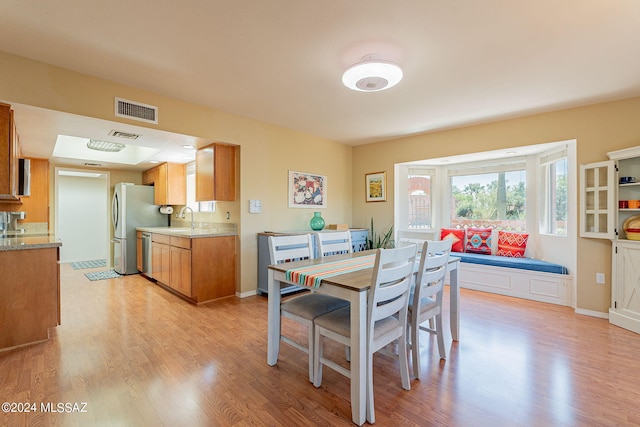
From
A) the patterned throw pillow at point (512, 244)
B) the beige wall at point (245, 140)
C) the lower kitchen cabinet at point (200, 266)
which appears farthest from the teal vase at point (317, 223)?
the patterned throw pillow at point (512, 244)

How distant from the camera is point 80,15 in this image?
1.82 meters

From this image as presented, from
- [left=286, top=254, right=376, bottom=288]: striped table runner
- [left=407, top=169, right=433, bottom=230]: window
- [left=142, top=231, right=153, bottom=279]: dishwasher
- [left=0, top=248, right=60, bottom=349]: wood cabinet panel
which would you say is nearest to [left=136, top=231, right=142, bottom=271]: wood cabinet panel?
[left=142, top=231, right=153, bottom=279]: dishwasher

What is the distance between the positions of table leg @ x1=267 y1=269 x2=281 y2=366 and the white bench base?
2.90 m

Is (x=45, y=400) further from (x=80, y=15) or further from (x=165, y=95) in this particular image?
(x=165, y=95)

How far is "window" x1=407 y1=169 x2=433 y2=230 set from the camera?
17.2 feet

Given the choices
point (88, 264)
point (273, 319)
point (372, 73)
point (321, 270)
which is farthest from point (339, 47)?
point (88, 264)

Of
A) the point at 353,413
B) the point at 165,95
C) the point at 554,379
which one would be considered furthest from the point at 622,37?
the point at 165,95

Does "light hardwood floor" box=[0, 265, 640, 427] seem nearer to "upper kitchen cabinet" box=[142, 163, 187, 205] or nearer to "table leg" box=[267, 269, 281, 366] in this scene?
"table leg" box=[267, 269, 281, 366]

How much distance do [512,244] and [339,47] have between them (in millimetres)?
3929

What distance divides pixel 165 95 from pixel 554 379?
4.21 m

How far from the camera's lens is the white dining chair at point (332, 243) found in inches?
107

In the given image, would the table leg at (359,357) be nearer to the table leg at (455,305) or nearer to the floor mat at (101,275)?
the table leg at (455,305)

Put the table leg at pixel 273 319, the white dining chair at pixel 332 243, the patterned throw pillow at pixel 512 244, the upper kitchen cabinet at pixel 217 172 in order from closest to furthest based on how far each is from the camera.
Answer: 1. the table leg at pixel 273 319
2. the white dining chair at pixel 332 243
3. the upper kitchen cabinet at pixel 217 172
4. the patterned throw pillow at pixel 512 244

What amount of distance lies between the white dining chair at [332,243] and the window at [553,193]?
3.14m
